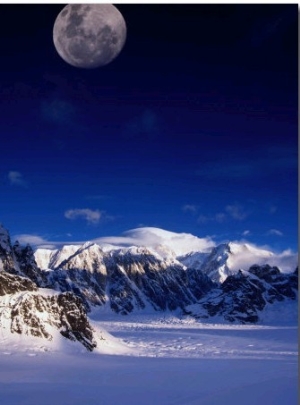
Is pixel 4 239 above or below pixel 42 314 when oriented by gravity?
above

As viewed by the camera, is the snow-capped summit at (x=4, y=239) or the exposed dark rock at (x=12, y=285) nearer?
the exposed dark rock at (x=12, y=285)

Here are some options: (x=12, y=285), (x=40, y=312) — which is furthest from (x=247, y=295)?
(x=40, y=312)

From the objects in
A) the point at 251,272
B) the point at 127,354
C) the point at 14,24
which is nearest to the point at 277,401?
the point at 14,24

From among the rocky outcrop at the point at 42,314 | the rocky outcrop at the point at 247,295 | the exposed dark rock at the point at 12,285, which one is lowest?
the rocky outcrop at the point at 42,314

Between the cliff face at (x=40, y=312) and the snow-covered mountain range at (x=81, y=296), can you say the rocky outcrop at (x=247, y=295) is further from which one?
the cliff face at (x=40, y=312)

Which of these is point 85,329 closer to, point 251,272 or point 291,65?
point 291,65

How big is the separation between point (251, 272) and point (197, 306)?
2818 cm

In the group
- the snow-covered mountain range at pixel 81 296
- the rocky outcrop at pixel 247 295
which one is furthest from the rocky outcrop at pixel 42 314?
the rocky outcrop at pixel 247 295

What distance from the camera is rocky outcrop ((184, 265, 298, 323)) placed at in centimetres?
14912

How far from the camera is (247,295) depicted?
156625 mm

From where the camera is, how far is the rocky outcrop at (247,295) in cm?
14912

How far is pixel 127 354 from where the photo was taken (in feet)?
113

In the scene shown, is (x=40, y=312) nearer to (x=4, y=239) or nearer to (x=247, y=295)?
(x=4, y=239)

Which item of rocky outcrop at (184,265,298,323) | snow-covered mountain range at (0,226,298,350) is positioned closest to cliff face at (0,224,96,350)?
snow-covered mountain range at (0,226,298,350)
